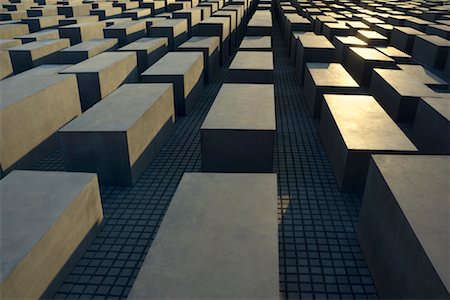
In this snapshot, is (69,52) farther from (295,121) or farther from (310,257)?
(310,257)

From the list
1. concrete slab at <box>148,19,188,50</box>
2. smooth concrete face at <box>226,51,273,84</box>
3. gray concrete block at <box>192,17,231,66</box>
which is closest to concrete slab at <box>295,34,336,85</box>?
smooth concrete face at <box>226,51,273,84</box>

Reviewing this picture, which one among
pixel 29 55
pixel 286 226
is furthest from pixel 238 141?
pixel 29 55

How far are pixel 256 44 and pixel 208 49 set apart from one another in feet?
8.90

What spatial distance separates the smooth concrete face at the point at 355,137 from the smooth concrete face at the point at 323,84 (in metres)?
1.77

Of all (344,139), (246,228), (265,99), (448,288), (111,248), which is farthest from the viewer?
(265,99)

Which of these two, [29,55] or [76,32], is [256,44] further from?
[76,32]

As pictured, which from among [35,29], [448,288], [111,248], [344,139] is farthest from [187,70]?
[35,29]

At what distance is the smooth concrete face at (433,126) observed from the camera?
927cm

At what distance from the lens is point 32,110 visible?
959 centimetres

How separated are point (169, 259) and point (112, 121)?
196 inches

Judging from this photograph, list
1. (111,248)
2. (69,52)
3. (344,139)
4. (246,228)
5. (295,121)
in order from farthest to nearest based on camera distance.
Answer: (69,52)
(295,121)
(344,139)
(111,248)
(246,228)

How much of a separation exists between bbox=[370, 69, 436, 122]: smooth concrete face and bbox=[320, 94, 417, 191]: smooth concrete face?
6.92 ft

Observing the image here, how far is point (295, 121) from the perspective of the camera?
12.7m

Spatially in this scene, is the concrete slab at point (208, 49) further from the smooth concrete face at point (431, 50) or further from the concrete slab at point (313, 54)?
the smooth concrete face at point (431, 50)
